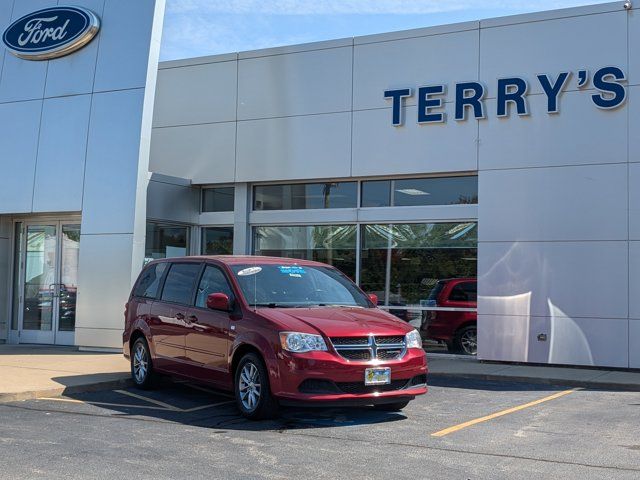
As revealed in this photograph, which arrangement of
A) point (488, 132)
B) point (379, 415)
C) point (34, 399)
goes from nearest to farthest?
point (379, 415) < point (34, 399) < point (488, 132)

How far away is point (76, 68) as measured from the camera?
16609 millimetres

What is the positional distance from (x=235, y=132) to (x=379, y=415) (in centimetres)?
968

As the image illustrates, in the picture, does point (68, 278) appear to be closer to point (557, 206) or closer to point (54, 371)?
point (54, 371)

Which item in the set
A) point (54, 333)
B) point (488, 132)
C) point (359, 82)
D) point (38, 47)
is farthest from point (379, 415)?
point (38, 47)

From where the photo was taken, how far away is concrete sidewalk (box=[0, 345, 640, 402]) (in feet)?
35.4

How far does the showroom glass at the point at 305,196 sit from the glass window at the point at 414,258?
84 centimetres

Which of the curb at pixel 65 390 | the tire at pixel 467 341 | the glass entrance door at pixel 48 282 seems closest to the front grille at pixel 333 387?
the curb at pixel 65 390

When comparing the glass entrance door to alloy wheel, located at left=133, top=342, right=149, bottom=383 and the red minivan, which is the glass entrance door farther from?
the red minivan

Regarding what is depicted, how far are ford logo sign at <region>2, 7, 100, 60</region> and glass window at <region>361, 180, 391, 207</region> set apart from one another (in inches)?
251

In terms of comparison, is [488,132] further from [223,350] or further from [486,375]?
[223,350]

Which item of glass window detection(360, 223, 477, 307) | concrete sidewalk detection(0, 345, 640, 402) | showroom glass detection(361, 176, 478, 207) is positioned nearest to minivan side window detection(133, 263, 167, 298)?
concrete sidewalk detection(0, 345, 640, 402)

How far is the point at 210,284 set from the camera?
33.3ft

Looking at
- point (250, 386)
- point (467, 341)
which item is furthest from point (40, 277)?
point (250, 386)

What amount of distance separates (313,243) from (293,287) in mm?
7176
